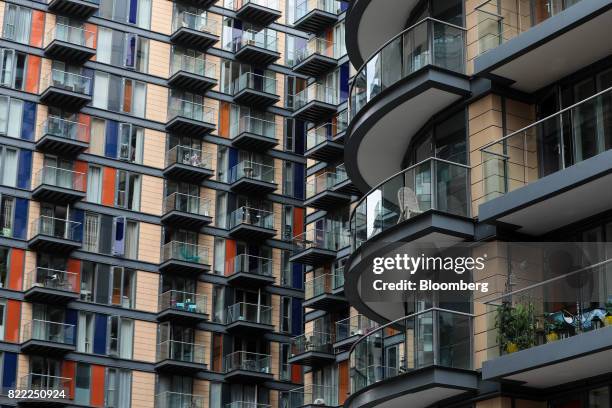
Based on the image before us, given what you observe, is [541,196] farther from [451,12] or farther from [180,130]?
[180,130]

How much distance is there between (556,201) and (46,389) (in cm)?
4182

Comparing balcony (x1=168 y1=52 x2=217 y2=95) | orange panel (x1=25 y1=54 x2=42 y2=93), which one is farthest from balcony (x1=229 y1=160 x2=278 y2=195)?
orange panel (x1=25 y1=54 x2=42 y2=93)

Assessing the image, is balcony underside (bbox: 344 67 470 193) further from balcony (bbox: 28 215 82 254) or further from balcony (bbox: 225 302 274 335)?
balcony (bbox: 225 302 274 335)

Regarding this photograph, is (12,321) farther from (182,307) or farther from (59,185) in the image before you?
(182,307)

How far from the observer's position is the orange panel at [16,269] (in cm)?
6131

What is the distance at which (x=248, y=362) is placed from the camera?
66125 millimetres

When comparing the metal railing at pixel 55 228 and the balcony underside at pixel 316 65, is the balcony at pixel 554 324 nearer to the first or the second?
the metal railing at pixel 55 228

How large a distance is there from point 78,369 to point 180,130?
14.6m

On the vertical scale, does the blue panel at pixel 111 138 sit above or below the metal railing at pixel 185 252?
above

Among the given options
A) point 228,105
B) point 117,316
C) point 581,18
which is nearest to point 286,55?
point 228,105

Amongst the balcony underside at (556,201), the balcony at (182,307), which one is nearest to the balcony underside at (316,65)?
the balcony at (182,307)

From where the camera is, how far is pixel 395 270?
26.4 m

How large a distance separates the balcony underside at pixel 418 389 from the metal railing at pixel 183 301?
131 feet

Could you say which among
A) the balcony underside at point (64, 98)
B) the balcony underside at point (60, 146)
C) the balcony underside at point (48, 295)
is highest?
the balcony underside at point (64, 98)
